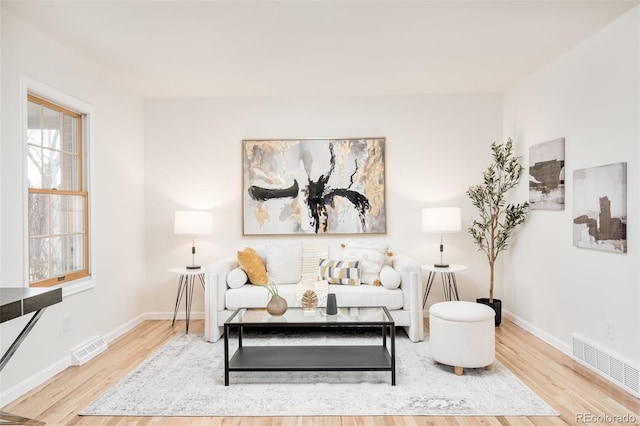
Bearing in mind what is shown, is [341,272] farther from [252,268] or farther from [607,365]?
[607,365]

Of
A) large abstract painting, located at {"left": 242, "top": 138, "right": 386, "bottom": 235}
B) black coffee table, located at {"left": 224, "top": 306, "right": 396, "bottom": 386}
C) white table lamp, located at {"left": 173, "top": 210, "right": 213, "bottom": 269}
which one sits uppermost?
large abstract painting, located at {"left": 242, "top": 138, "right": 386, "bottom": 235}

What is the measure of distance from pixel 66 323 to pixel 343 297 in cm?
242

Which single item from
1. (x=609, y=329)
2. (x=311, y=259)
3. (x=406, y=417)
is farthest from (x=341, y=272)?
(x=609, y=329)

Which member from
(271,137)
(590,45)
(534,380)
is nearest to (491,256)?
(534,380)

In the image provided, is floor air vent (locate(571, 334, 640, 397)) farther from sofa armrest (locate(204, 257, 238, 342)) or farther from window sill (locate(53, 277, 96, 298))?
window sill (locate(53, 277, 96, 298))

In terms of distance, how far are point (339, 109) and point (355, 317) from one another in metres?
2.80

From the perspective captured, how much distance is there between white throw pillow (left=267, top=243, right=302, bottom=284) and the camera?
458 centimetres

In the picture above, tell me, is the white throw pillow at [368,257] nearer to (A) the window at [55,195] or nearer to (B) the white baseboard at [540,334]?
(B) the white baseboard at [540,334]

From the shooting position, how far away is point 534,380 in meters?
3.12

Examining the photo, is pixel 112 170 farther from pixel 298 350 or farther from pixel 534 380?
pixel 534 380

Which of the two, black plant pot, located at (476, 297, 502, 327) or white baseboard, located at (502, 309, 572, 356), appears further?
black plant pot, located at (476, 297, 502, 327)

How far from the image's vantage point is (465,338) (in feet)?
10.4

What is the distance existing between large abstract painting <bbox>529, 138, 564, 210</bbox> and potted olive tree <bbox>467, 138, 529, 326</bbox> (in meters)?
0.19

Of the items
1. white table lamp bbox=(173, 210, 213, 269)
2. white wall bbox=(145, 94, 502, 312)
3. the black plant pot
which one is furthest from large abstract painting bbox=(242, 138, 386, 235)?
the black plant pot
